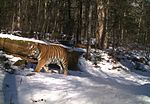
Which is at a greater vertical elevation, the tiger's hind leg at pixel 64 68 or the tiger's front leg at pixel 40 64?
the tiger's front leg at pixel 40 64

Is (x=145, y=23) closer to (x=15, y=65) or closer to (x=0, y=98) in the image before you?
(x=15, y=65)

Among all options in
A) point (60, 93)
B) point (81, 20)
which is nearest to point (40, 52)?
point (60, 93)

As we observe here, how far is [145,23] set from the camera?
54469 mm

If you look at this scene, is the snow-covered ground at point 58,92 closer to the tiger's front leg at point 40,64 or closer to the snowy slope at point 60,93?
the snowy slope at point 60,93

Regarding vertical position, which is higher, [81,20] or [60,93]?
[81,20]

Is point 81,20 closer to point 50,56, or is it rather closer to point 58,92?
point 50,56

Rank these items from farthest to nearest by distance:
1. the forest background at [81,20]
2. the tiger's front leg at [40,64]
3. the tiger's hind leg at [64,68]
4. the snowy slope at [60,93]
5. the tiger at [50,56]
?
1. the forest background at [81,20]
2. the tiger's hind leg at [64,68]
3. the tiger at [50,56]
4. the tiger's front leg at [40,64]
5. the snowy slope at [60,93]

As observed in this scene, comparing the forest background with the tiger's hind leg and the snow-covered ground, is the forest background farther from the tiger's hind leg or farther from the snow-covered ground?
the snow-covered ground

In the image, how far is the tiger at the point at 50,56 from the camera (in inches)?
558

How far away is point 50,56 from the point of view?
14523 mm

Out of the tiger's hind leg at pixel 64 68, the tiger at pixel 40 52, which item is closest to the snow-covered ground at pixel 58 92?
the tiger at pixel 40 52

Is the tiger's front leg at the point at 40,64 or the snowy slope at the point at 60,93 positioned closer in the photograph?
the snowy slope at the point at 60,93

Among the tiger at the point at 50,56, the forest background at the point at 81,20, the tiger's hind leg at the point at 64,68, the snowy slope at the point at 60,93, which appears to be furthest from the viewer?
the forest background at the point at 81,20

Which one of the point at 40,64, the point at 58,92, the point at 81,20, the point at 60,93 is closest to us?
the point at 60,93
